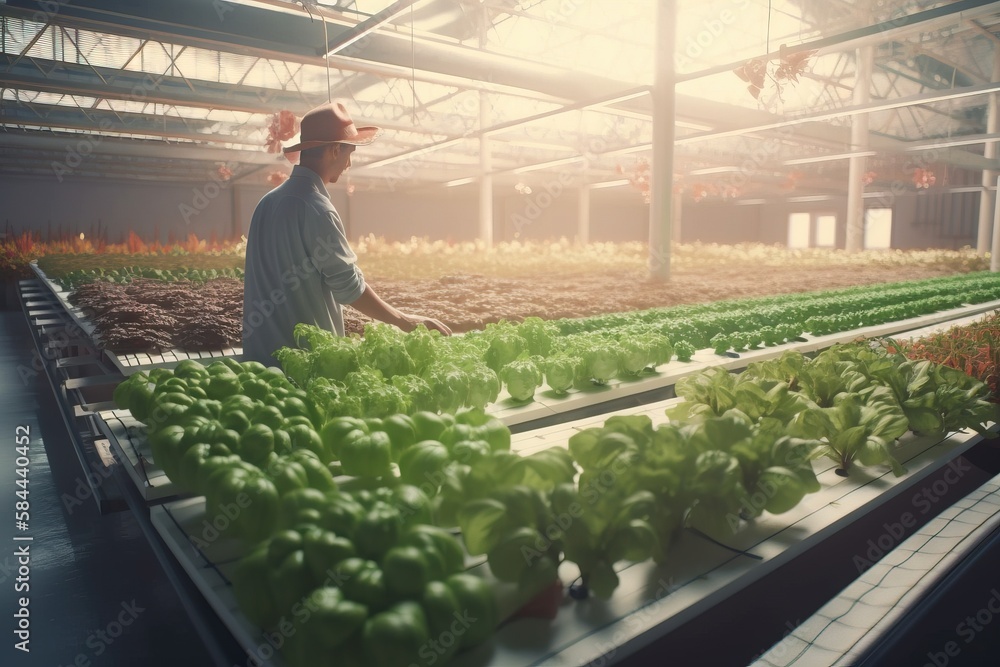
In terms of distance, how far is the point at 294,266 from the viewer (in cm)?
270

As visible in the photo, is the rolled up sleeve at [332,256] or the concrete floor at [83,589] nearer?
the concrete floor at [83,589]

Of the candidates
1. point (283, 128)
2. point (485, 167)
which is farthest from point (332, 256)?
point (485, 167)

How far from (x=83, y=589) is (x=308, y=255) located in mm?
1484

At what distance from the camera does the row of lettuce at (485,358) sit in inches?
73.2

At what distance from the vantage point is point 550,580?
1.00m

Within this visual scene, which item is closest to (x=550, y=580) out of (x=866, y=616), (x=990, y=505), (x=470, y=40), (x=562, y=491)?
(x=562, y=491)

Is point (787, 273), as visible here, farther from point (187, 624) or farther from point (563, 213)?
point (563, 213)

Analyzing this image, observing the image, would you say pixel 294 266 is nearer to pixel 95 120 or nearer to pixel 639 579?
pixel 639 579

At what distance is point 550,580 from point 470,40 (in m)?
10.5

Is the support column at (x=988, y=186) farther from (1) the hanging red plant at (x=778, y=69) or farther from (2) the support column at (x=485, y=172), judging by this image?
(1) the hanging red plant at (x=778, y=69)

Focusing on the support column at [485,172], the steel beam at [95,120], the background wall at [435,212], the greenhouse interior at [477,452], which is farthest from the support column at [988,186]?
the steel beam at [95,120]

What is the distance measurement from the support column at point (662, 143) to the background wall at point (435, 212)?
300 inches

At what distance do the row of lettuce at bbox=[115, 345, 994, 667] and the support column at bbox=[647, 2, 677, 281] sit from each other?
503 cm

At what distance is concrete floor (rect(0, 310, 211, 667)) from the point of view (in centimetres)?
198
